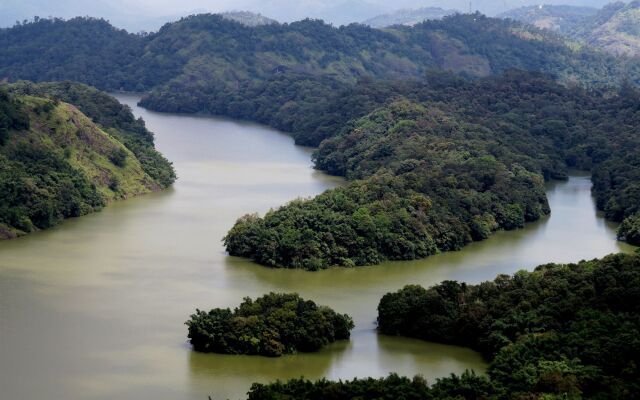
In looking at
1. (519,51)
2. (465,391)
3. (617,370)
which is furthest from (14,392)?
(519,51)

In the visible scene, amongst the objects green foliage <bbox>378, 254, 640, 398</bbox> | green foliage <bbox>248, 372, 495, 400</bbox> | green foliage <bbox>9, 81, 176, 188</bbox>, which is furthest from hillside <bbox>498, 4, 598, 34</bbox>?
green foliage <bbox>248, 372, 495, 400</bbox>

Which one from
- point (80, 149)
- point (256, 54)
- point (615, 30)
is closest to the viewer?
point (80, 149)

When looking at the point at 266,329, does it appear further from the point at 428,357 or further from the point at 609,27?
the point at 609,27

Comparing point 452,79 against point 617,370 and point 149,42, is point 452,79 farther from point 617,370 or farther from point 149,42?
point 617,370

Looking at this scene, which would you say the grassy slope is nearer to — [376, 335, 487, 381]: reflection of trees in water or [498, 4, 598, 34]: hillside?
[376, 335, 487, 381]: reflection of trees in water

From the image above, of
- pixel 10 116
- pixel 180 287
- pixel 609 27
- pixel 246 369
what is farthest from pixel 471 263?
pixel 609 27
